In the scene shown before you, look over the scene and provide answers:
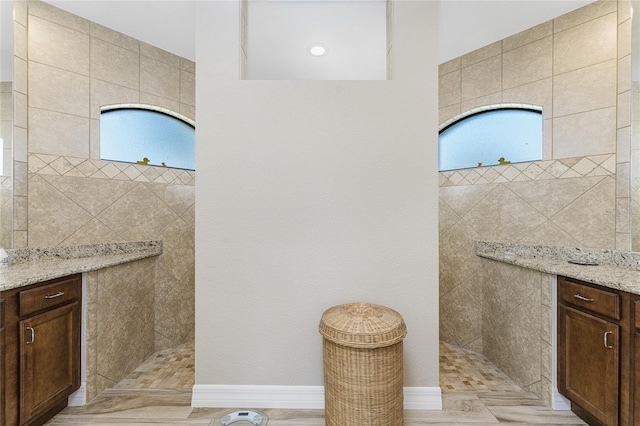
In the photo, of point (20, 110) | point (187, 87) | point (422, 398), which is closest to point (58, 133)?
point (20, 110)

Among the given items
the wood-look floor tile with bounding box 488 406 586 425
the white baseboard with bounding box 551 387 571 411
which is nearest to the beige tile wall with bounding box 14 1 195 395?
the wood-look floor tile with bounding box 488 406 586 425

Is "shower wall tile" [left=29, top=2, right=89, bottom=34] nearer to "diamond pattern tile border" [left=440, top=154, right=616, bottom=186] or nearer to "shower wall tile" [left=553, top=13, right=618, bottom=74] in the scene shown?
"diamond pattern tile border" [left=440, top=154, right=616, bottom=186]

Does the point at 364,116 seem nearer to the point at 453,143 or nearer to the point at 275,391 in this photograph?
the point at 453,143

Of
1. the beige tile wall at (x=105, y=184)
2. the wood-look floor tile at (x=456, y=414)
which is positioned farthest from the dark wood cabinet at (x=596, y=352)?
the beige tile wall at (x=105, y=184)

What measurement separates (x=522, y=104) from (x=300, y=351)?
2.70m

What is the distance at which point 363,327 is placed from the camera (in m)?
1.43

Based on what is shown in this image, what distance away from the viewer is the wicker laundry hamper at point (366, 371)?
4.60 feet

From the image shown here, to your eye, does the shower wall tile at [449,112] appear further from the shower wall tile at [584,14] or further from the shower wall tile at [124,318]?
the shower wall tile at [124,318]

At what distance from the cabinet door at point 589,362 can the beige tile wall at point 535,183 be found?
11cm

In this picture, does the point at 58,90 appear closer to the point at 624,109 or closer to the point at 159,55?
the point at 159,55

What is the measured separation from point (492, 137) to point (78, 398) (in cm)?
381

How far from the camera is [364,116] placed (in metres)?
1.82

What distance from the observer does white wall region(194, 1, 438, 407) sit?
1.82 meters

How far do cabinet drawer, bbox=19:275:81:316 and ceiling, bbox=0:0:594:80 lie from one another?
177cm
